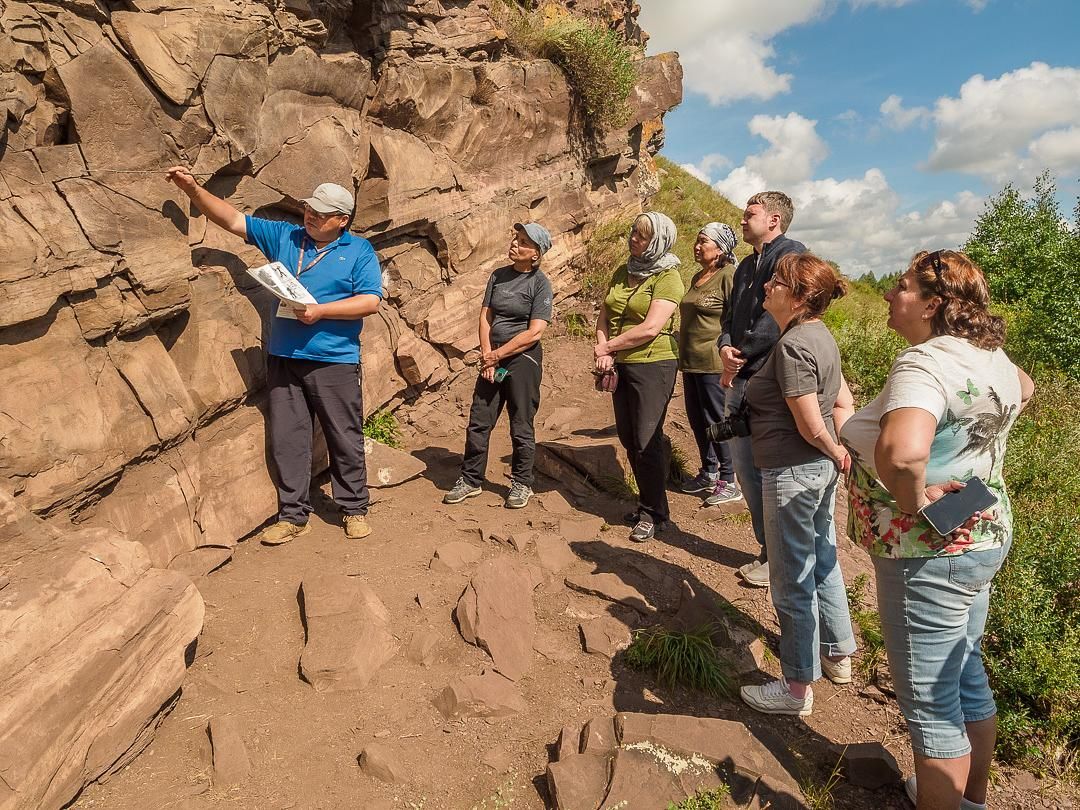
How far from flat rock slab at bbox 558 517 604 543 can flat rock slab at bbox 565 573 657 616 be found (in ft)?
1.99

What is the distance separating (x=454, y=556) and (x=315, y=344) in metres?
1.73

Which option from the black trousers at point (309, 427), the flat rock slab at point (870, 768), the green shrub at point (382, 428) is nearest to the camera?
the flat rock slab at point (870, 768)

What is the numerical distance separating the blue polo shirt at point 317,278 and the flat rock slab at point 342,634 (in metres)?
→ 1.58

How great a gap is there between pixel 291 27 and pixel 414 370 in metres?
3.17

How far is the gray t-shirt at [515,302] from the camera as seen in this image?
5.60m

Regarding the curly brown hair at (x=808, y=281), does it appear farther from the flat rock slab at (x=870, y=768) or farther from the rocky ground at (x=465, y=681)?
the flat rock slab at (x=870, y=768)

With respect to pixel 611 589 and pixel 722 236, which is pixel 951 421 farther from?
pixel 722 236

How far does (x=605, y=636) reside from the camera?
4.14 m

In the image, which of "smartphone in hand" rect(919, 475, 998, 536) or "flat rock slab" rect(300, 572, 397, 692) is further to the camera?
"flat rock slab" rect(300, 572, 397, 692)

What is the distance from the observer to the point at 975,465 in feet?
8.15

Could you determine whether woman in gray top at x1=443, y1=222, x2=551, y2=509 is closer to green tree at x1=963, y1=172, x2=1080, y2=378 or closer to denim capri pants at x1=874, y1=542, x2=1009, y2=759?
denim capri pants at x1=874, y1=542, x2=1009, y2=759

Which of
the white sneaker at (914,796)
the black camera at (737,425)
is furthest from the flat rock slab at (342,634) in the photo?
the white sneaker at (914,796)

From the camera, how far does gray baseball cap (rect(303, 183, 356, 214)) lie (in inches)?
187

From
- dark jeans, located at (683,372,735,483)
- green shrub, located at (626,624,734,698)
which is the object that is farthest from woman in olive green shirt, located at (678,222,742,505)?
green shrub, located at (626,624,734,698)
